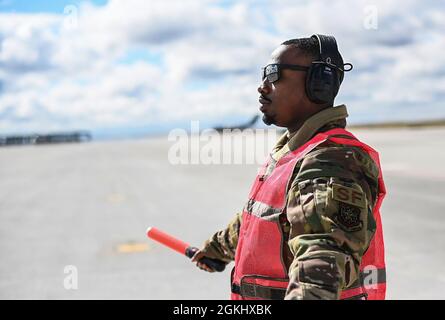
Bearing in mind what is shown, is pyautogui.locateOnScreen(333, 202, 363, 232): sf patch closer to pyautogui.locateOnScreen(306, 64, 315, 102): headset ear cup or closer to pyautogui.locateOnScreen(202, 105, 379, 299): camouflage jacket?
pyautogui.locateOnScreen(202, 105, 379, 299): camouflage jacket

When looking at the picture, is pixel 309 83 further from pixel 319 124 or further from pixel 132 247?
pixel 132 247

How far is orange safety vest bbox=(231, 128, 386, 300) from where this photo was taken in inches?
75.8

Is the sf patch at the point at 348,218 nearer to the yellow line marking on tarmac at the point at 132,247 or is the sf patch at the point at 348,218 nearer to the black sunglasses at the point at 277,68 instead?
the black sunglasses at the point at 277,68

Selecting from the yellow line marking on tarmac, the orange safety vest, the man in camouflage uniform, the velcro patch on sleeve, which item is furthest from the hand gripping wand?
the yellow line marking on tarmac

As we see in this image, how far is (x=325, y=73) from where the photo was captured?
2035 mm

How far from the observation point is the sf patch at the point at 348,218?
5.57 feet

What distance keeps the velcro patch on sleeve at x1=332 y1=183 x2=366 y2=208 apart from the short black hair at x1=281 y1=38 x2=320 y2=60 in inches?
24.7

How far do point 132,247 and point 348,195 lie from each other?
670 centimetres

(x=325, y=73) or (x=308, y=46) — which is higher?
(x=308, y=46)

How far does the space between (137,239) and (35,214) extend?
13.4 feet

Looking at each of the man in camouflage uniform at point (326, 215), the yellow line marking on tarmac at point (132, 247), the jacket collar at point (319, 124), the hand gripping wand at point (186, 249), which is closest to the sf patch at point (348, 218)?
the man in camouflage uniform at point (326, 215)

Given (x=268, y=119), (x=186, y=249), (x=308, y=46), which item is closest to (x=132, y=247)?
(x=186, y=249)

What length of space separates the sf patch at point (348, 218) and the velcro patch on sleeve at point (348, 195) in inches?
0.6
